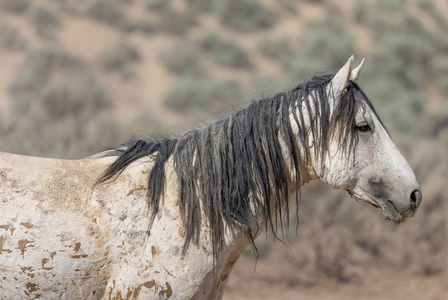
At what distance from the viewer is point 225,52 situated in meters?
17.8

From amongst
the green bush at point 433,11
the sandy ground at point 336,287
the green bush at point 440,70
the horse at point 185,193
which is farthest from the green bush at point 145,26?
the horse at point 185,193

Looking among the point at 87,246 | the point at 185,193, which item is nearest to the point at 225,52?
the point at 185,193

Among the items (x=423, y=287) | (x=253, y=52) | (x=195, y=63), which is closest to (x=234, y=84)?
(x=195, y=63)

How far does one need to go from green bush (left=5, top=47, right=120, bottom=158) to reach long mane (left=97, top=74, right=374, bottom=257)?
3402 mm

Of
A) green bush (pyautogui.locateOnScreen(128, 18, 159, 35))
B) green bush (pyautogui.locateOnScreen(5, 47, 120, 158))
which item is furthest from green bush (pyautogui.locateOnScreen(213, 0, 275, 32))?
green bush (pyautogui.locateOnScreen(5, 47, 120, 158))

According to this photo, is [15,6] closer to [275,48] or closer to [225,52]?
[225,52]

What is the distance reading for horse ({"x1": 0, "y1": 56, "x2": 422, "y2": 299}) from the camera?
2.55 meters

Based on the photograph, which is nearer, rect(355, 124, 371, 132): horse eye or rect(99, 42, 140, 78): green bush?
rect(355, 124, 371, 132): horse eye

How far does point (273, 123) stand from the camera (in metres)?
2.90

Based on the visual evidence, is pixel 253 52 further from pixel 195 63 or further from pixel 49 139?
pixel 49 139

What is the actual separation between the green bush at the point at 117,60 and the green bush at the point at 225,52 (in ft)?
9.35

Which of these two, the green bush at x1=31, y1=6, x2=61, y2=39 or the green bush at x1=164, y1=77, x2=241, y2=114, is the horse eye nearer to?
the green bush at x1=164, y1=77, x2=241, y2=114

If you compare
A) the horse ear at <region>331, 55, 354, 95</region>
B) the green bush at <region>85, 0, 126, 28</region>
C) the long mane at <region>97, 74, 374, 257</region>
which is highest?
the green bush at <region>85, 0, 126, 28</region>

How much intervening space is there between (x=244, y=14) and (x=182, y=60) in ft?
15.6
